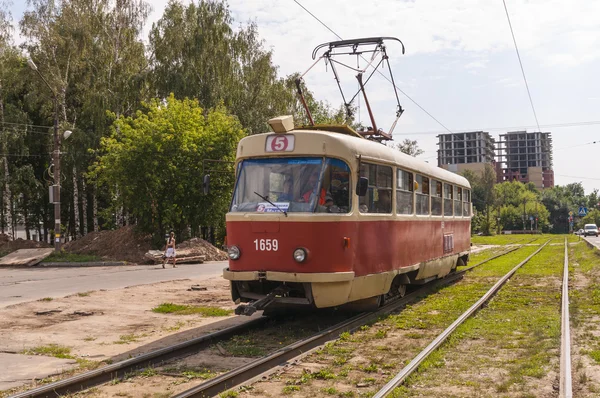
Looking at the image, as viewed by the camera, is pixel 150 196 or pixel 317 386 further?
pixel 150 196

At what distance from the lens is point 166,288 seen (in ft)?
53.3

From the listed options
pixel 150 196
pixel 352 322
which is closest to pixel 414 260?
pixel 352 322

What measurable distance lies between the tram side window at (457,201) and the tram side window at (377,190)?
20.8ft

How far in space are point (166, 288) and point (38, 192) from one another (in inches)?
1160

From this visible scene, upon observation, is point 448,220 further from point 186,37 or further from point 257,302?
point 186,37

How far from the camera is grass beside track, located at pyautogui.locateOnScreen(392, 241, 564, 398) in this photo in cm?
620

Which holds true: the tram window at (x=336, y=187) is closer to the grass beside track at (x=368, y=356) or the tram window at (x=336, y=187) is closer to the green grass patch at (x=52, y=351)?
the grass beside track at (x=368, y=356)

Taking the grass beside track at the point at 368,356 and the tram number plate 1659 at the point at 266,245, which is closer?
the grass beside track at the point at 368,356

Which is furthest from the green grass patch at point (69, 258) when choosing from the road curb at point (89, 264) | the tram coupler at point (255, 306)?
the tram coupler at point (255, 306)

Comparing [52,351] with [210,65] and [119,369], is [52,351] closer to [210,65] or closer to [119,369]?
[119,369]

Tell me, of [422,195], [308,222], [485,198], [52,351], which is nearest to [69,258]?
[422,195]

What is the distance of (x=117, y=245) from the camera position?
3073cm

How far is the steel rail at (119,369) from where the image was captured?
5906 millimetres

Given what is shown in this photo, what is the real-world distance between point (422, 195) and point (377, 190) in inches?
115
